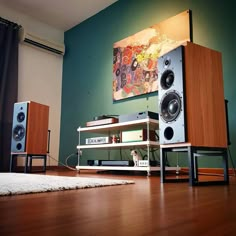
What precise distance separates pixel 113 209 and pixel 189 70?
1.01 m

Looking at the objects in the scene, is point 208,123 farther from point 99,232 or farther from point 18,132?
point 18,132

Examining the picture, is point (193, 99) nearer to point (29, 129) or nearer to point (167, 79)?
point (167, 79)

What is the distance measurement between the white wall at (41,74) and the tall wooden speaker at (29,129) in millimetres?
851

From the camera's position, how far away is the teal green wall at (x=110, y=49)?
2.36 metres

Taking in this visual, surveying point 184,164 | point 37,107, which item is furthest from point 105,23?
point 184,164

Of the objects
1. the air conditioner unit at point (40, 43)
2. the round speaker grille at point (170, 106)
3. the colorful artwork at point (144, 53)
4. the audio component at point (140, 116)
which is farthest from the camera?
the air conditioner unit at point (40, 43)

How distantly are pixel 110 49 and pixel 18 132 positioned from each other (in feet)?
5.07

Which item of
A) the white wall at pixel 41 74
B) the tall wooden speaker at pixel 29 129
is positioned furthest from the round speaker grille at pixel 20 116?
the white wall at pixel 41 74

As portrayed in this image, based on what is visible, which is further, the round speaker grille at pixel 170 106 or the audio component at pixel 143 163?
the audio component at pixel 143 163

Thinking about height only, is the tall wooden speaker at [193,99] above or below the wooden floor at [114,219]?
above

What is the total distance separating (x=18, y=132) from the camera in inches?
113

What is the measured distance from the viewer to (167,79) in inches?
62.5

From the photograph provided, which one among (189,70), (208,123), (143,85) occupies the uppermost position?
(143,85)

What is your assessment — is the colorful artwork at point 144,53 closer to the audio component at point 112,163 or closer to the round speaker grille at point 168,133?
the audio component at point 112,163
